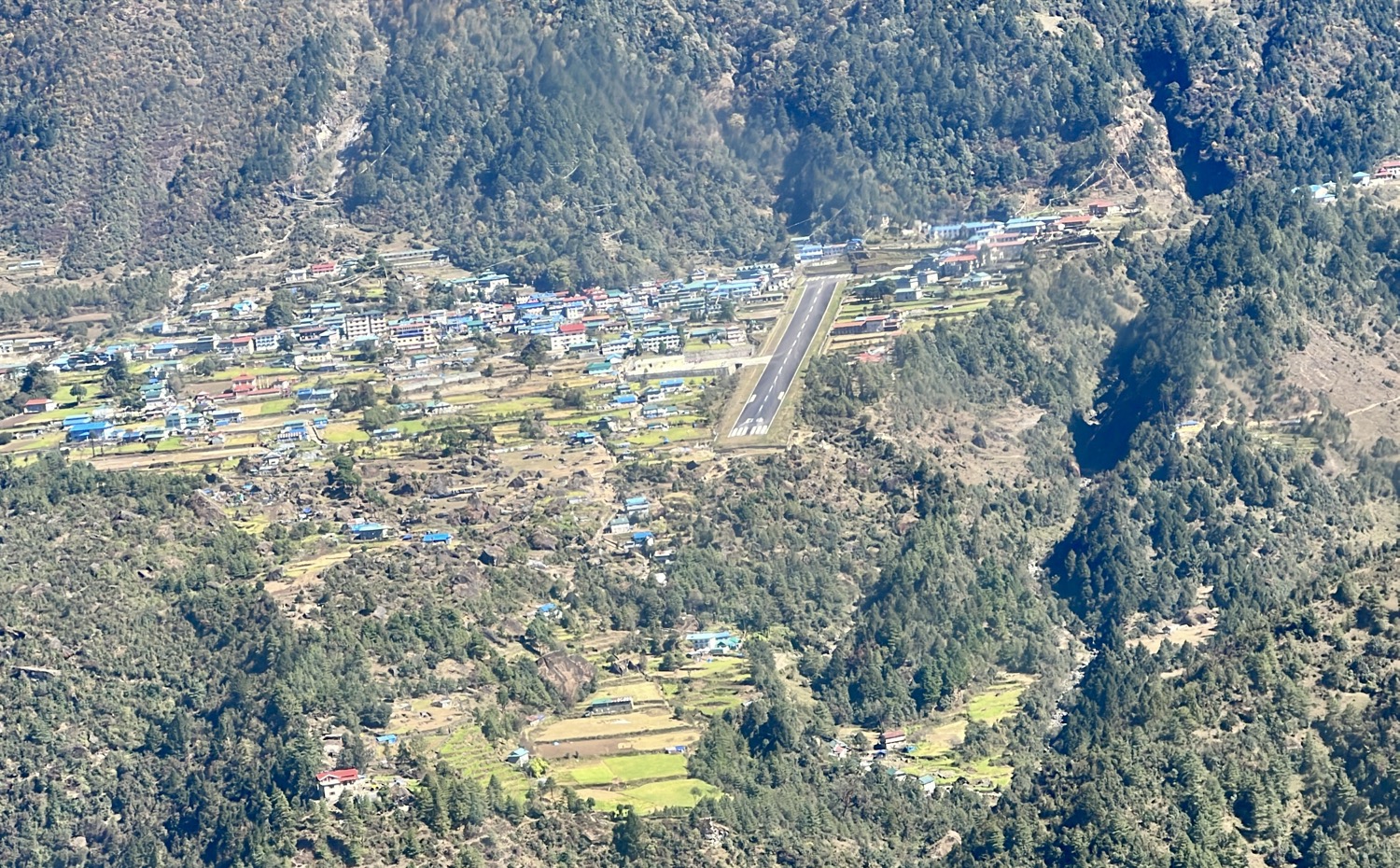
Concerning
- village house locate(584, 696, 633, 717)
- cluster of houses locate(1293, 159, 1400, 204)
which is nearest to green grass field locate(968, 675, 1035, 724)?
village house locate(584, 696, 633, 717)

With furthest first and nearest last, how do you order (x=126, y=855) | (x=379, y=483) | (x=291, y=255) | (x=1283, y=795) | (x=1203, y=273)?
(x=291, y=255) < (x=1203, y=273) < (x=379, y=483) < (x=126, y=855) < (x=1283, y=795)

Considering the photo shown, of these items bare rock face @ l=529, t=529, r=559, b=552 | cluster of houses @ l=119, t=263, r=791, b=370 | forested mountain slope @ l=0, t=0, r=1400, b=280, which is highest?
forested mountain slope @ l=0, t=0, r=1400, b=280

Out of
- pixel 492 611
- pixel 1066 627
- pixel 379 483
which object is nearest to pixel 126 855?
pixel 492 611

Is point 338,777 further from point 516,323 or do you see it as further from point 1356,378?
point 516,323

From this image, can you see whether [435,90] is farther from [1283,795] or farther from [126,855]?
[1283,795]

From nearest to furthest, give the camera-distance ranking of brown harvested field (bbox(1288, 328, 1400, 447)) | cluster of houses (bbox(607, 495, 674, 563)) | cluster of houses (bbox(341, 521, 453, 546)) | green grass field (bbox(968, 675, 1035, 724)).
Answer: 1. green grass field (bbox(968, 675, 1035, 724))
2. cluster of houses (bbox(341, 521, 453, 546))
3. cluster of houses (bbox(607, 495, 674, 563))
4. brown harvested field (bbox(1288, 328, 1400, 447))

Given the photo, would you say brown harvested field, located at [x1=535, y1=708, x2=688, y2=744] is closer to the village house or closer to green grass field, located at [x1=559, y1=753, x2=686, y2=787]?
the village house
